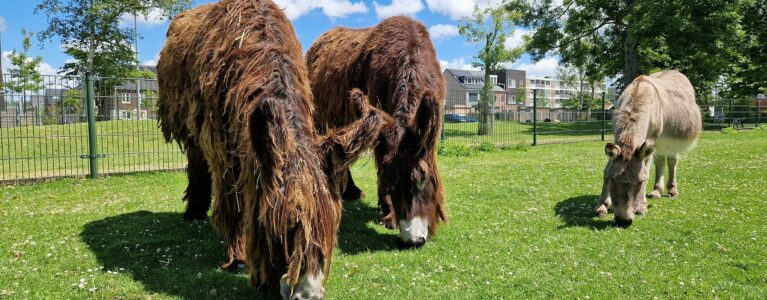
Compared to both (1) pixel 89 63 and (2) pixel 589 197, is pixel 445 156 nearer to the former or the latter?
(2) pixel 589 197

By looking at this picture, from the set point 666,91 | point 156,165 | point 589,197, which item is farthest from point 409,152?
point 156,165

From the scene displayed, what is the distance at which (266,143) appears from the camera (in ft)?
11.0

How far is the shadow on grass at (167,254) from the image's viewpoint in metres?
4.27

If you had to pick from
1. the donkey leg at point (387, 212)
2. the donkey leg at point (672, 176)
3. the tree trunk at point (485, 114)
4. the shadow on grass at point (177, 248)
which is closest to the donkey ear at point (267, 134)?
the shadow on grass at point (177, 248)

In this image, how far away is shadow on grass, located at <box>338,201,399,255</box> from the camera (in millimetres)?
5574

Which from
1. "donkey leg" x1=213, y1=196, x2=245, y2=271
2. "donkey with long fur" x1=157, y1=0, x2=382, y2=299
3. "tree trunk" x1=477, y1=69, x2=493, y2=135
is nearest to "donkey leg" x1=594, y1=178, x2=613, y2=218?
"donkey with long fur" x1=157, y1=0, x2=382, y2=299

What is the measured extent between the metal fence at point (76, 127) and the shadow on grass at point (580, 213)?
8.40 m

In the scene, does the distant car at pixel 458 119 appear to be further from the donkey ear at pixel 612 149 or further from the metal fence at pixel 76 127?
the donkey ear at pixel 612 149

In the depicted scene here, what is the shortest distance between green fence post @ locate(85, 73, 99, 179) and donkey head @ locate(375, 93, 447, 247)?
865 centimetres

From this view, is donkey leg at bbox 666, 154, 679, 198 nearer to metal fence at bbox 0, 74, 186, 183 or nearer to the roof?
metal fence at bbox 0, 74, 186, 183

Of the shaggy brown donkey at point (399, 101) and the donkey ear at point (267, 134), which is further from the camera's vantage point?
the shaggy brown donkey at point (399, 101)

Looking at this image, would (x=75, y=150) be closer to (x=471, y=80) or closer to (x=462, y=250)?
(x=462, y=250)

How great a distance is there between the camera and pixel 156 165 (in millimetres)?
12375

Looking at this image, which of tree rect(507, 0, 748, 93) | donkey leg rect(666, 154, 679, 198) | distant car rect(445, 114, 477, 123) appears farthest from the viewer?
tree rect(507, 0, 748, 93)
